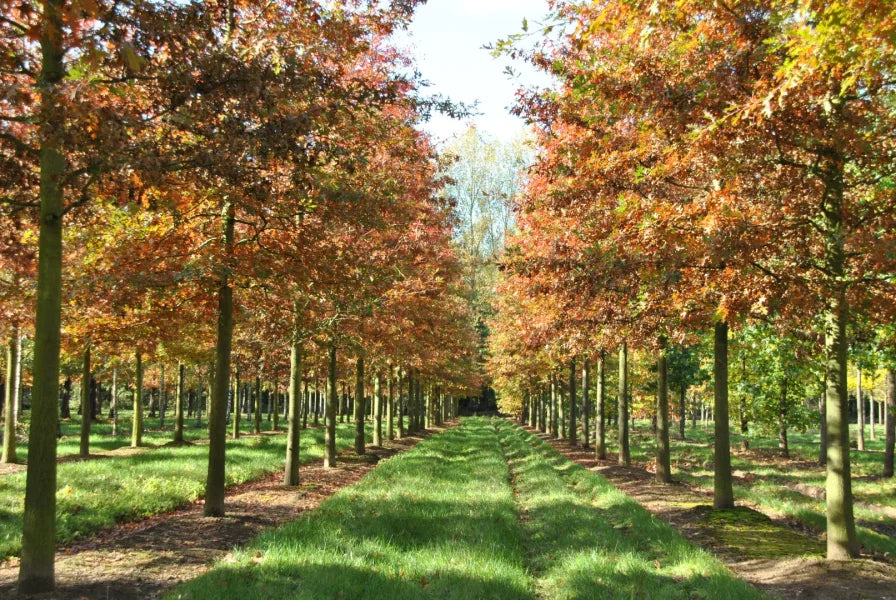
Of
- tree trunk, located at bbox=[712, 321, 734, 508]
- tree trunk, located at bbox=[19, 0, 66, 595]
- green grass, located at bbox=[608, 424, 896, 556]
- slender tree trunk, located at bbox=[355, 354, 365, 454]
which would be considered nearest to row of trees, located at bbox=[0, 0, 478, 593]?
tree trunk, located at bbox=[19, 0, 66, 595]

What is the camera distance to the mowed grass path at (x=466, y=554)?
5914 mm

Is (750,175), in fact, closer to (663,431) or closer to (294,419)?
(663,431)

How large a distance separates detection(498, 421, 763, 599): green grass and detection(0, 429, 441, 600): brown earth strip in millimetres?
4194

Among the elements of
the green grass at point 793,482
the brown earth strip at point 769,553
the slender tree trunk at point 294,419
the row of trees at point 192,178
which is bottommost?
the green grass at point 793,482

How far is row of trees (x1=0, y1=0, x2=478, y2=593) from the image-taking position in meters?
5.87

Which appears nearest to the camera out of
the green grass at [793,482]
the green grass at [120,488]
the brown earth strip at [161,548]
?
the brown earth strip at [161,548]

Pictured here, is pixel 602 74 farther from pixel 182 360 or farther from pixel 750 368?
pixel 182 360

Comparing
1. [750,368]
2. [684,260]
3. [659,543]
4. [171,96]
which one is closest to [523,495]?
[659,543]

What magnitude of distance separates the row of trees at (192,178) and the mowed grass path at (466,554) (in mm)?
2239

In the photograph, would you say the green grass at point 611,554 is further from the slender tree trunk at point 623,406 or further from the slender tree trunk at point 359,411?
the slender tree trunk at point 359,411

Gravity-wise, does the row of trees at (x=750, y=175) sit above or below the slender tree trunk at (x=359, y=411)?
above

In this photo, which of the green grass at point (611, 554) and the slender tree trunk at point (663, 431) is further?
the slender tree trunk at point (663, 431)

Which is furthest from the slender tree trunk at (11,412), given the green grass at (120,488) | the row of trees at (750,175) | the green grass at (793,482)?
the green grass at (793,482)

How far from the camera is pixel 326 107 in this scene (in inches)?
300
